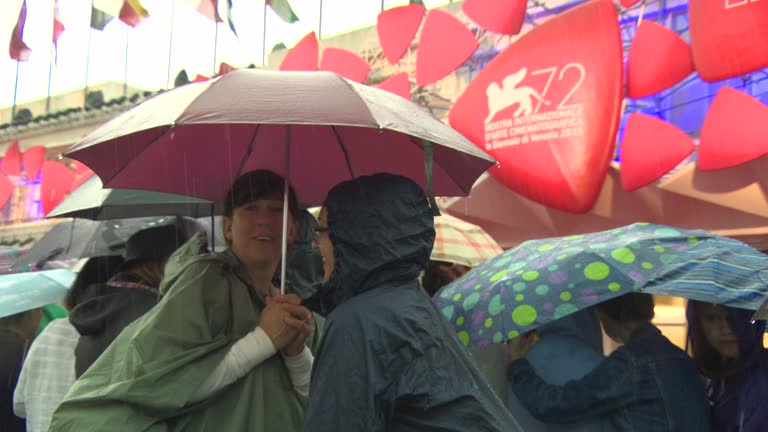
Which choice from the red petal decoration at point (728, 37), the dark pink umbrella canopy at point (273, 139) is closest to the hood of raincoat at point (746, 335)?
the dark pink umbrella canopy at point (273, 139)

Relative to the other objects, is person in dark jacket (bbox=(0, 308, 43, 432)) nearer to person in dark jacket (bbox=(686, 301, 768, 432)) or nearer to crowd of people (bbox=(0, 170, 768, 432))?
crowd of people (bbox=(0, 170, 768, 432))

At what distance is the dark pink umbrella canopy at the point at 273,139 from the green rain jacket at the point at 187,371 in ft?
1.47

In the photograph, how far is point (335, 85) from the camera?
2.39m

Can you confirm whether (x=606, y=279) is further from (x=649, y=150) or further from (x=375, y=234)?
(x=649, y=150)

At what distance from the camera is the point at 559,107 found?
7.91 metres

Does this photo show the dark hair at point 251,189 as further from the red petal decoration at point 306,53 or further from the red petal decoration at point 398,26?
the red petal decoration at point 306,53

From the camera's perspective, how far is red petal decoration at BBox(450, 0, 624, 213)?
7.76 metres

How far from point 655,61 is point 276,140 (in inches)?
215

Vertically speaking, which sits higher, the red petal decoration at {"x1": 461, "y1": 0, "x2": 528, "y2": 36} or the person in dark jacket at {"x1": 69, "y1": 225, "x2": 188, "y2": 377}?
the red petal decoration at {"x1": 461, "y1": 0, "x2": 528, "y2": 36}

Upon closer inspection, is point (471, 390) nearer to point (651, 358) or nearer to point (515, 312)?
point (515, 312)

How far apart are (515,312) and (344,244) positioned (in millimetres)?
1087

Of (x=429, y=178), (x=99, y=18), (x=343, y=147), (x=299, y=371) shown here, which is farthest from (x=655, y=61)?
(x=299, y=371)

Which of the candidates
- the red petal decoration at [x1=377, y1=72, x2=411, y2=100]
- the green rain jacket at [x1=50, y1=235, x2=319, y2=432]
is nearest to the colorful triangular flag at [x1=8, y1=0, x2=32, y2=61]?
the green rain jacket at [x1=50, y1=235, x2=319, y2=432]

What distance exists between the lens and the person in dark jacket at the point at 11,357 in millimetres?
4035
